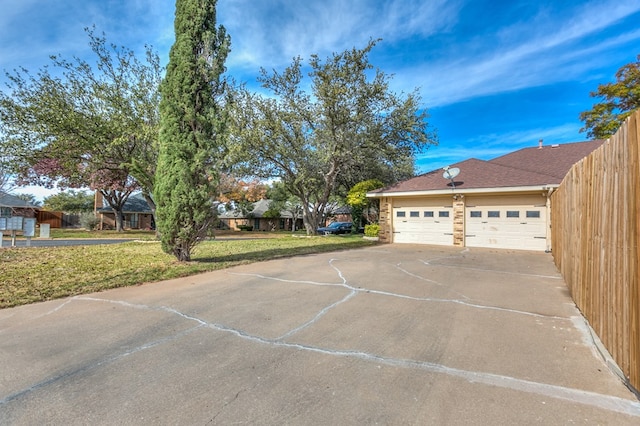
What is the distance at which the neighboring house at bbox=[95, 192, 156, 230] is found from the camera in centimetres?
3303

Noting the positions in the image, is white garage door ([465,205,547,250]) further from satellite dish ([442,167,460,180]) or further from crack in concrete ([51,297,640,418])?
crack in concrete ([51,297,640,418])

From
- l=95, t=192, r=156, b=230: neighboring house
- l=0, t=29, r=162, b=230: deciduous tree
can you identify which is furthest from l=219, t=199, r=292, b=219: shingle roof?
l=0, t=29, r=162, b=230: deciduous tree

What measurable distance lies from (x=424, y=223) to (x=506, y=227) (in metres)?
3.22

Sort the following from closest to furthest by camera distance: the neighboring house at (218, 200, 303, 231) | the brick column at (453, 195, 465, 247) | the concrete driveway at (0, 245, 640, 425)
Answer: the concrete driveway at (0, 245, 640, 425) < the brick column at (453, 195, 465, 247) < the neighboring house at (218, 200, 303, 231)

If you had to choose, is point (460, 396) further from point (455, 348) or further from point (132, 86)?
point (132, 86)

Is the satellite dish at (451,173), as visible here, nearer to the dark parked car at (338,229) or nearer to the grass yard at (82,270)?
the grass yard at (82,270)

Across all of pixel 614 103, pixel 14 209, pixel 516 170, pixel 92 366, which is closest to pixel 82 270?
pixel 92 366

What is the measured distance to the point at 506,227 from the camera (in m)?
12.0

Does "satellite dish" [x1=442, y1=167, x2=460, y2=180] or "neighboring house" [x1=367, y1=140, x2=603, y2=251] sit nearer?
"neighboring house" [x1=367, y1=140, x2=603, y2=251]

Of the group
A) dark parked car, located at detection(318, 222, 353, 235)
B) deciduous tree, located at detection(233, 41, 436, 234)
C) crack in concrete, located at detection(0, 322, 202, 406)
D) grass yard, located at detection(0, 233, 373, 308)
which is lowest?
crack in concrete, located at detection(0, 322, 202, 406)

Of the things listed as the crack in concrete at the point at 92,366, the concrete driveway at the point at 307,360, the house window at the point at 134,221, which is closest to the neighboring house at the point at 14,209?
the house window at the point at 134,221

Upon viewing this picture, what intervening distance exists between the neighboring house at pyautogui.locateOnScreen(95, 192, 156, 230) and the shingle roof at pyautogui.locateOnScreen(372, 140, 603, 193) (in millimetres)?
30695

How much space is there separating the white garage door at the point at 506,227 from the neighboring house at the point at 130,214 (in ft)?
107

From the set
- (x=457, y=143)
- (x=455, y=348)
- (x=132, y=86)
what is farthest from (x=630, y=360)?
(x=457, y=143)
